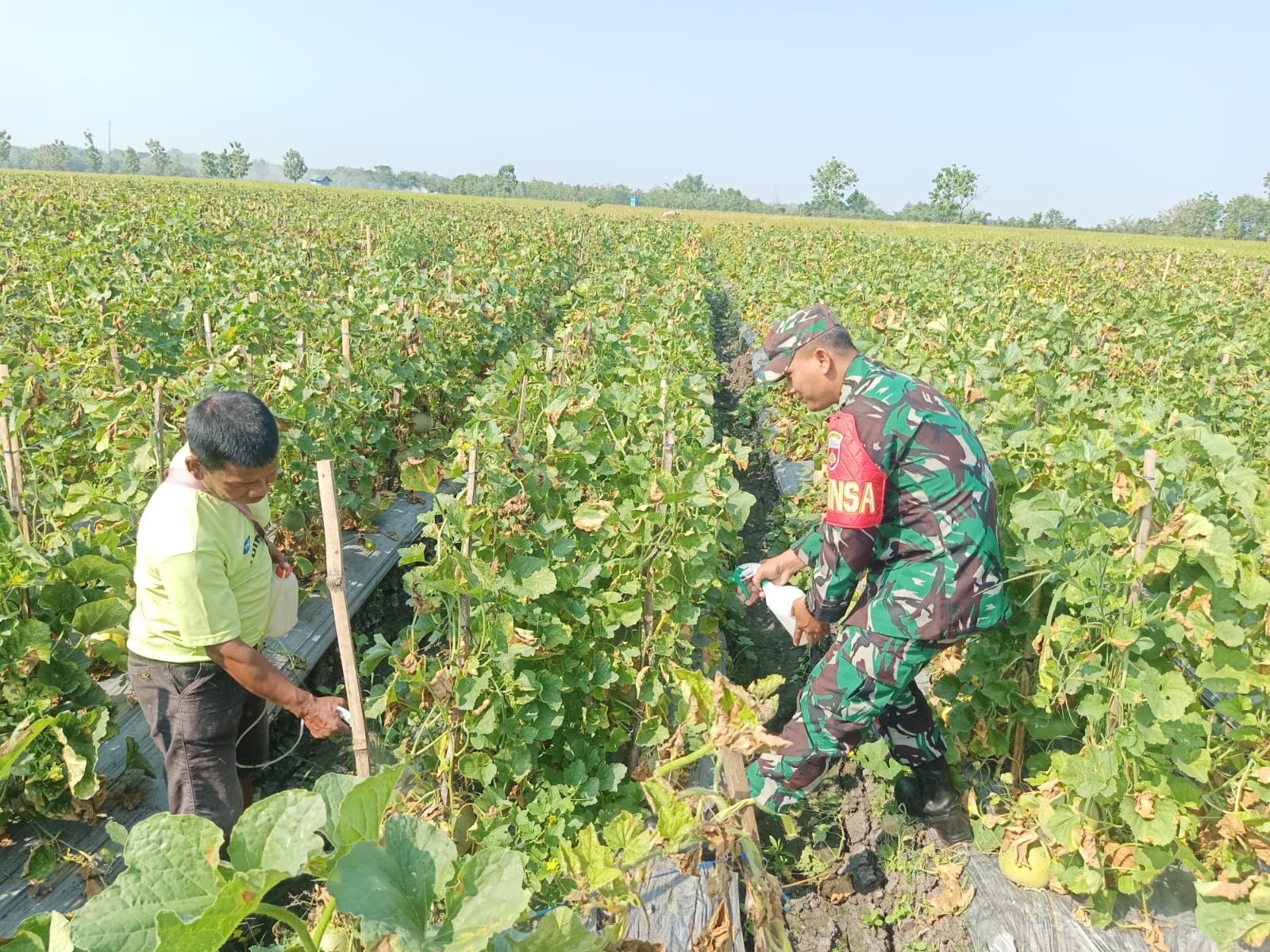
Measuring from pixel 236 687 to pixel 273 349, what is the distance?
411 cm

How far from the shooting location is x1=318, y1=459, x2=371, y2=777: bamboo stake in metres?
1.84

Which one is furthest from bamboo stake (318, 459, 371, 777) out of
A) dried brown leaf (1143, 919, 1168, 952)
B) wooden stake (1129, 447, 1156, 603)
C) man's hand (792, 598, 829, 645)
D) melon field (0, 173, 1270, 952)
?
dried brown leaf (1143, 919, 1168, 952)

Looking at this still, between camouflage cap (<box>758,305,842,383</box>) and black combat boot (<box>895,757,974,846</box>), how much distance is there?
1.61 meters

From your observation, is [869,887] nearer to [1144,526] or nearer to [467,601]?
[1144,526]

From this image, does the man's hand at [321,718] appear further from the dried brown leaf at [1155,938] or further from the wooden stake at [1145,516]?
the dried brown leaf at [1155,938]

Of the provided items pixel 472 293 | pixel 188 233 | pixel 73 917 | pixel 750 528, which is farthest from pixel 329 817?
pixel 188 233

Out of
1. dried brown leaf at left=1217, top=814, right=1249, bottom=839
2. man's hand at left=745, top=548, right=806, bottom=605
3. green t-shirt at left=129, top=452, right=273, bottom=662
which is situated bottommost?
dried brown leaf at left=1217, top=814, right=1249, bottom=839

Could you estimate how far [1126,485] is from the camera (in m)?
2.34

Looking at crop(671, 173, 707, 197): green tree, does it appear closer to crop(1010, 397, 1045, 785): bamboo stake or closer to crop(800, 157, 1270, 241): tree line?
crop(800, 157, 1270, 241): tree line

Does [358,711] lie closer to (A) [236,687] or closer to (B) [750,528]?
(A) [236,687]

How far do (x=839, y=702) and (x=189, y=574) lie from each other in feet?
6.60

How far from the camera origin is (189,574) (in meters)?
2.14

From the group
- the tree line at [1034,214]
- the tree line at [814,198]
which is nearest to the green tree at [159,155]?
the tree line at [814,198]

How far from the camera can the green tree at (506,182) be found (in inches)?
3120
